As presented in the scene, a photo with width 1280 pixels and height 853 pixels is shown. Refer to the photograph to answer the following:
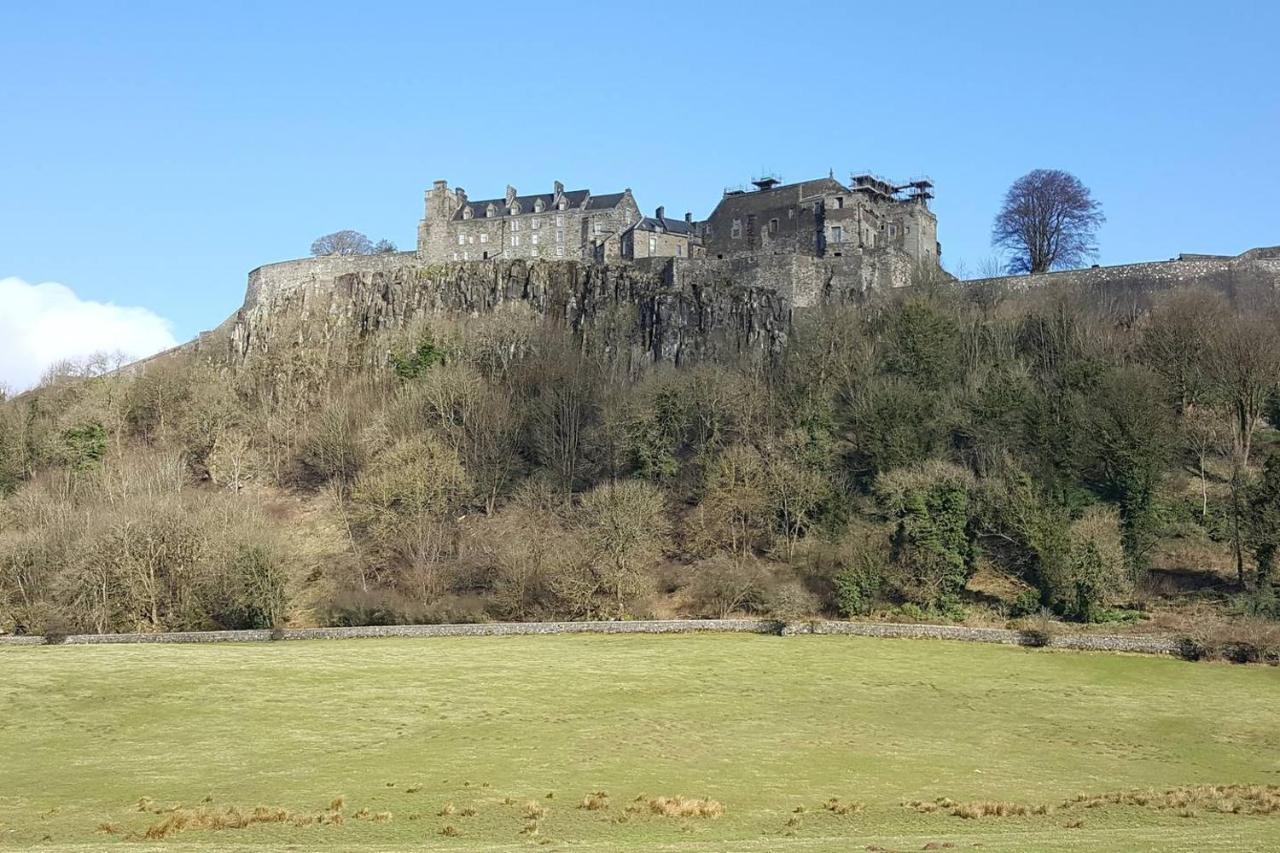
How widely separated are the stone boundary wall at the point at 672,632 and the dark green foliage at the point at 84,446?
21153mm

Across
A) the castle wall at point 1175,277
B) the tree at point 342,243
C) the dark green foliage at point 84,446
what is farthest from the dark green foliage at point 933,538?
Result: the tree at point 342,243

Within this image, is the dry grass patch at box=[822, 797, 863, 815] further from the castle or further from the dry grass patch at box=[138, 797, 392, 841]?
the castle

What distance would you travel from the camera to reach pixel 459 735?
2838cm

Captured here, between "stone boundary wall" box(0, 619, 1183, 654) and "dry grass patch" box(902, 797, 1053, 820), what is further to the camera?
"stone boundary wall" box(0, 619, 1183, 654)

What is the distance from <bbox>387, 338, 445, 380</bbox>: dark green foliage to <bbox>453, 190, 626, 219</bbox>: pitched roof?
2115 centimetres

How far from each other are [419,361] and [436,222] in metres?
22.9

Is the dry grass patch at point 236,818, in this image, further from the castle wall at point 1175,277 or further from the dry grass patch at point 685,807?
the castle wall at point 1175,277

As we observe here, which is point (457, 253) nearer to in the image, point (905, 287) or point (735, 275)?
point (735, 275)

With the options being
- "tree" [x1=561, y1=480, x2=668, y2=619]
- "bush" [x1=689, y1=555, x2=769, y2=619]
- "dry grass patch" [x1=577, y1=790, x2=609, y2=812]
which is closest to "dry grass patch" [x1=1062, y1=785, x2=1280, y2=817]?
"dry grass patch" [x1=577, y1=790, x2=609, y2=812]

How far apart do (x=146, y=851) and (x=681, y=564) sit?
34040 mm

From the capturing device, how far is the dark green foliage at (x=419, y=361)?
228ft

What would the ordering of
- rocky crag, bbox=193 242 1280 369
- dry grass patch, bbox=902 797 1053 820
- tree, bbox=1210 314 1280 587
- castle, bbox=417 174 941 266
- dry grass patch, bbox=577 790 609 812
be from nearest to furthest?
dry grass patch, bbox=902 797 1053 820, dry grass patch, bbox=577 790 609 812, tree, bbox=1210 314 1280 587, rocky crag, bbox=193 242 1280 369, castle, bbox=417 174 941 266

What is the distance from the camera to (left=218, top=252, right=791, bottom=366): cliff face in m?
69.1

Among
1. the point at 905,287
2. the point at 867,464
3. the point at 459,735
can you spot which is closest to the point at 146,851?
the point at 459,735
